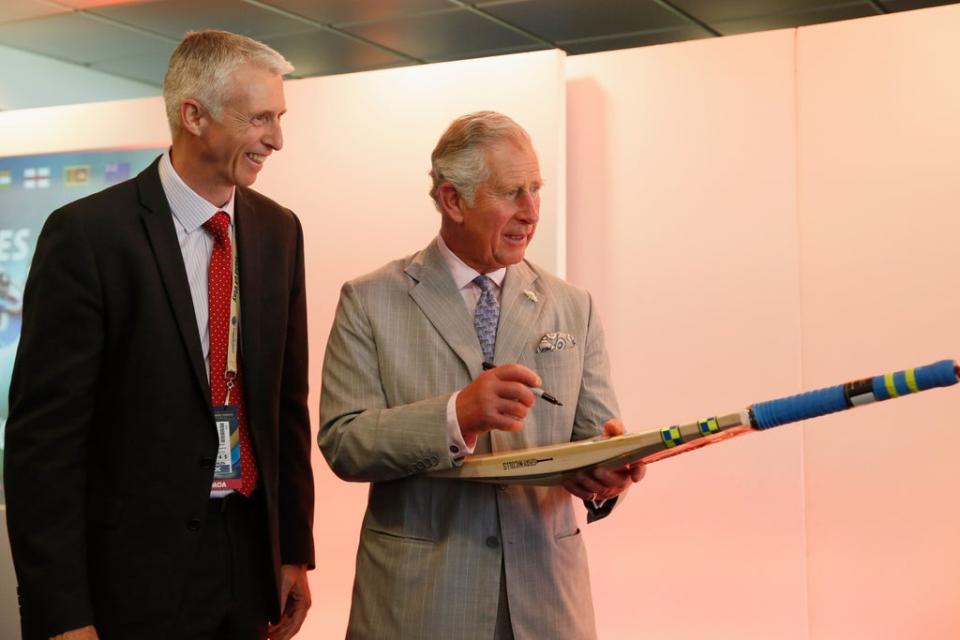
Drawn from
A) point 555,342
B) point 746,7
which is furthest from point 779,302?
point 746,7

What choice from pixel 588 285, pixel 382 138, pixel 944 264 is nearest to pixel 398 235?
pixel 382 138

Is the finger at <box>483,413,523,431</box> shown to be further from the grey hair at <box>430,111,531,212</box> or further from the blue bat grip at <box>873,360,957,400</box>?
the blue bat grip at <box>873,360,957,400</box>

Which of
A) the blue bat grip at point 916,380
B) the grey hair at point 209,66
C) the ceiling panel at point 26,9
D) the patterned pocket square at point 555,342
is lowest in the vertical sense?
the blue bat grip at point 916,380

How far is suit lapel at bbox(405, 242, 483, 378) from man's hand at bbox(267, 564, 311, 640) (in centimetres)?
65

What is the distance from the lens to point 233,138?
89.0 inches

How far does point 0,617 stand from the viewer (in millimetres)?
4703

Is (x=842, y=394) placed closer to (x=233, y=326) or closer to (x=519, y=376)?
(x=519, y=376)

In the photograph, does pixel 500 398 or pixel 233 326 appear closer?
pixel 500 398

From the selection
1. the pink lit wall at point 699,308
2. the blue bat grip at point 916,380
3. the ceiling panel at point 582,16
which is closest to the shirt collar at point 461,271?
the blue bat grip at point 916,380

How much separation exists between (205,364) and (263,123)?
502 millimetres

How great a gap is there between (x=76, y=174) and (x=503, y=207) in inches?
121

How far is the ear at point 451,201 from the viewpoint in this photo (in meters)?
2.29

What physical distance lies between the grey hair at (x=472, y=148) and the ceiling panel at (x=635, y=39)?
188 inches

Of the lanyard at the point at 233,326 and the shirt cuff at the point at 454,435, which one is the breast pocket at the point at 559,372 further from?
the lanyard at the point at 233,326
